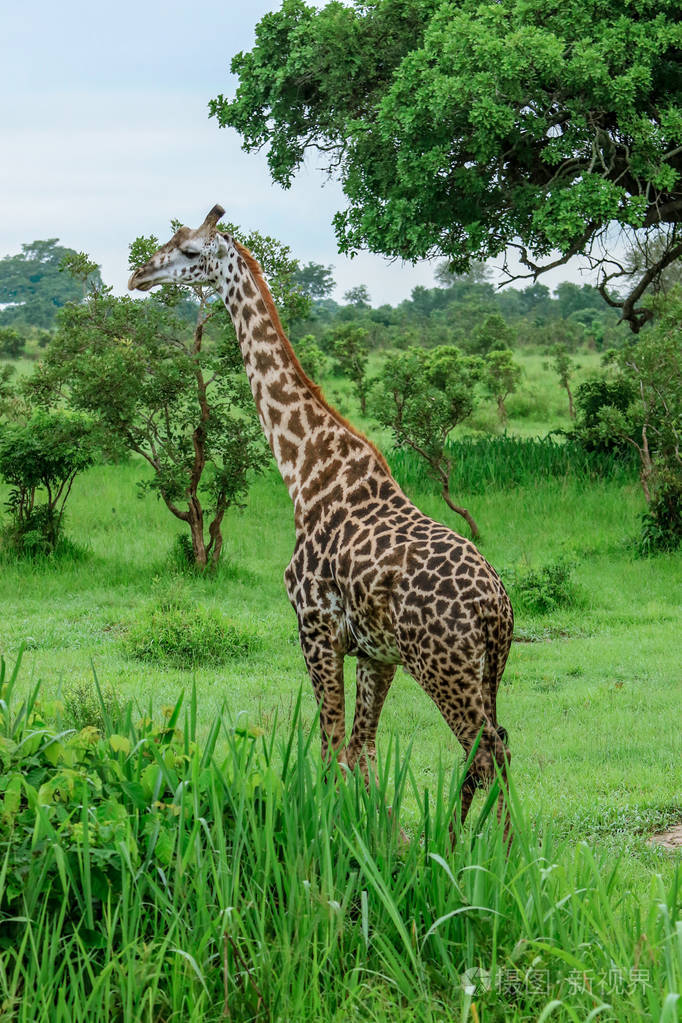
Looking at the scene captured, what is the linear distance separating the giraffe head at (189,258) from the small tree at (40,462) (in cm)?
788

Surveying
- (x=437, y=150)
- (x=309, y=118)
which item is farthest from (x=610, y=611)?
(x=309, y=118)

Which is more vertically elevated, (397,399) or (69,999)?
(397,399)

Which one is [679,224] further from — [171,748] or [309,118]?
[171,748]

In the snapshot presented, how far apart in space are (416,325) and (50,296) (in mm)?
38903

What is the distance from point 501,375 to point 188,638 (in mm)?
16801

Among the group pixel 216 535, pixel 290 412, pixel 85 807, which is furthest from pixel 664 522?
pixel 85 807

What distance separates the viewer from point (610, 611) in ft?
40.5

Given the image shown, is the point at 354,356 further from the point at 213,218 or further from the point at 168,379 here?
the point at 213,218

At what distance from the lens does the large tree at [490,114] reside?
Answer: 48.6ft

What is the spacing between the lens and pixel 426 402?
53.2ft

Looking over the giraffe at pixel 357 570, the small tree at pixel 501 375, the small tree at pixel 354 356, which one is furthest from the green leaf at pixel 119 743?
the small tree at pixel 501 375

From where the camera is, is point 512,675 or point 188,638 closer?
point 512,675

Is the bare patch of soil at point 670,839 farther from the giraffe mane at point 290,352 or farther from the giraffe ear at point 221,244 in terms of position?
the giraffe ear at point 221,244

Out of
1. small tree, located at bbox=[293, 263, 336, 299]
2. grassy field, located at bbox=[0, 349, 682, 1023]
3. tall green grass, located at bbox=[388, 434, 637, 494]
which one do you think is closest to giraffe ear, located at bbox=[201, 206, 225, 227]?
grassy field, located at bbox=[0, 349, 682, 1023]
